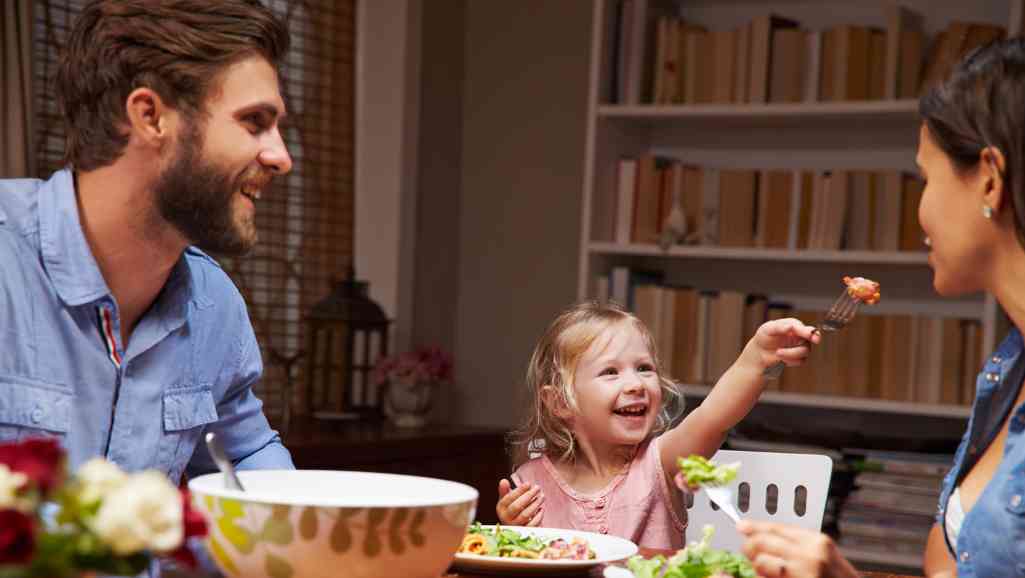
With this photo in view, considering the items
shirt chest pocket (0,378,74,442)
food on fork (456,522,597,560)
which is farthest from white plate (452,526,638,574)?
shirt chest pocket (0,378,74,442)

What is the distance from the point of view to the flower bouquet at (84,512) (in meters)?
0.54

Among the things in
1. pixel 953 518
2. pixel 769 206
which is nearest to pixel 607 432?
pixel 953 518

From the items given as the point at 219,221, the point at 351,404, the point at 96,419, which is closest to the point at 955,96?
the point at 219,221

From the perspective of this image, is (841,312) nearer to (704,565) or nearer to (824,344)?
(704,565)

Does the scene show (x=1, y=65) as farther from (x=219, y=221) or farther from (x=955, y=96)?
(x=955, y=96)

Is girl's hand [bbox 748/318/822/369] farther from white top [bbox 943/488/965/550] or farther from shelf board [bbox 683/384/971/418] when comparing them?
shelf board [bbox 683/384/971/418]

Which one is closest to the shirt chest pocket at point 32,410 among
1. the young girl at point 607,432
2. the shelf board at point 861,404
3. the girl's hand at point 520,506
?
the girl's hand at point 520,506

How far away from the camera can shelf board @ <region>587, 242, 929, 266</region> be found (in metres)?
3.38

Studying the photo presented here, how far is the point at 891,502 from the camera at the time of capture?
133 inches

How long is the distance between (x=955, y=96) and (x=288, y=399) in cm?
268

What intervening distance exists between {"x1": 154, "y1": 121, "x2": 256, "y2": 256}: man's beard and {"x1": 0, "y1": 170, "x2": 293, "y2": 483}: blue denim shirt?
0.28 ft

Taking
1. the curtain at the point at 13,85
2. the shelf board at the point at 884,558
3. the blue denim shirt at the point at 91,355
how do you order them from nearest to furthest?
the blue denim shirt at the point at 91,355 → the curtain at the point at 13,85 → the shelf board at the point at 884,558

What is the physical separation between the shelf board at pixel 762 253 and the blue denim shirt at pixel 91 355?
2.22m

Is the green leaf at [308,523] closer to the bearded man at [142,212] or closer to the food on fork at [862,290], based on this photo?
the bearded man at [142,212]
